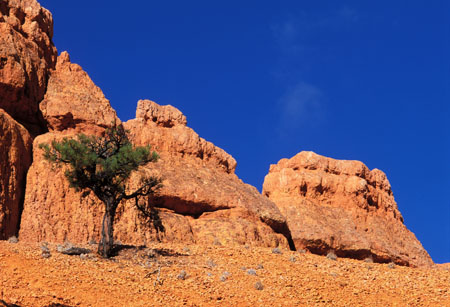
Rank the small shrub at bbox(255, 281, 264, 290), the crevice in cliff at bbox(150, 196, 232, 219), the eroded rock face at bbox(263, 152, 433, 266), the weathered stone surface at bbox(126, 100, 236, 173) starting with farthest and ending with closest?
the eroded rock face at bbox(263, 152, 433, 266), the weathered stone surface at bbox(126, 100, 236, 173), the crevice in cliff at bbox(150, 196, 232, 219), the small shrub at bbox(255, 281, 264, 290)

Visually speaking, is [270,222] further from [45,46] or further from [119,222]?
[45,46]

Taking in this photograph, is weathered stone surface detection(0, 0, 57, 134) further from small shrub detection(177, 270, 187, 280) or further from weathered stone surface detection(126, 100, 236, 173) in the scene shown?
small shrub detection(177, 270, 187, 280)

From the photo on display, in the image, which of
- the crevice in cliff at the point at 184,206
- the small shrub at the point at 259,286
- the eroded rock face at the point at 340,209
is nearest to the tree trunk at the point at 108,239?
the small shrub at the point at 259,286

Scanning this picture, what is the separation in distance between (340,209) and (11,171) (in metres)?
33.2

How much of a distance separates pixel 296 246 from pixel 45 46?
83.3ft

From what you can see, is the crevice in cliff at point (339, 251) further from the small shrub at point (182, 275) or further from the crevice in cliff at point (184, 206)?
the small shrub at point (182, 275)

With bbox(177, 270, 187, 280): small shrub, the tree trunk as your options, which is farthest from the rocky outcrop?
bbox(177, 270, 187, 280): small shrub

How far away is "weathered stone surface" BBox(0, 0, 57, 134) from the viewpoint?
1401 inches

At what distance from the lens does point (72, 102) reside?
3909cm

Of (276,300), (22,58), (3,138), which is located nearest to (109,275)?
(276,300)

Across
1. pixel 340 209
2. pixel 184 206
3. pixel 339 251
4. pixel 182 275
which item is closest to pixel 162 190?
pixel 184 206

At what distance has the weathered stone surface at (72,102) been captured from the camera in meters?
38.1

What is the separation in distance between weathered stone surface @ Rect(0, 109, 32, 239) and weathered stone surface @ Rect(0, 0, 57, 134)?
2488 mm

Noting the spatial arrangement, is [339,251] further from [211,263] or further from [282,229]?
[211,263]
